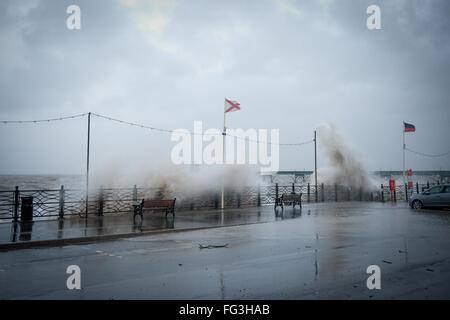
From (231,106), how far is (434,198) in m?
13.2

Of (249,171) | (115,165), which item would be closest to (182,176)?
(249,171)

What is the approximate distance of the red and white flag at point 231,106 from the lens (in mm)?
22183

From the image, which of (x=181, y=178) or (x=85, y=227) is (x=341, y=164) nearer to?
(x=181, y=178)

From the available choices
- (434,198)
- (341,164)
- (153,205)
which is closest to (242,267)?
(153,205)

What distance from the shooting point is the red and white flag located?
22183 mm

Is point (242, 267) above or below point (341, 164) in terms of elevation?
below

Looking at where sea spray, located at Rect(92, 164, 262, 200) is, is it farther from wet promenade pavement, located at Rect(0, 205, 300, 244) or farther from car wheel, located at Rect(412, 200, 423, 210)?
wet promenade pavement, located at Rect(0, 205, 300, 244)

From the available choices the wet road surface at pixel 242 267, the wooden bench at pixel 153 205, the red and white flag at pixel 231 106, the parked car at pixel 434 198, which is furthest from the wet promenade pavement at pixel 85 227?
the parked car at pixel 434 198

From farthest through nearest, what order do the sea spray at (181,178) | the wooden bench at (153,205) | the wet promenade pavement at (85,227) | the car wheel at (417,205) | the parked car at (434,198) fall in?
the sea spray at (181,178) → the car wheel at (417,205) → the parked car at (434,198) → the wooden bench at (153,205) → the wet promenade pavement at (85,227)

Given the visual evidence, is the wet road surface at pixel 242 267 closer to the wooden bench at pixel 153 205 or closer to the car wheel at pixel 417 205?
the wooden bench at pixel 153 205

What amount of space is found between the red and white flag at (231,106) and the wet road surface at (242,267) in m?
12.5

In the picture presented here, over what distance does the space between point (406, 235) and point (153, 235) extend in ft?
25.9

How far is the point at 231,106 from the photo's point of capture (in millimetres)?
22297
